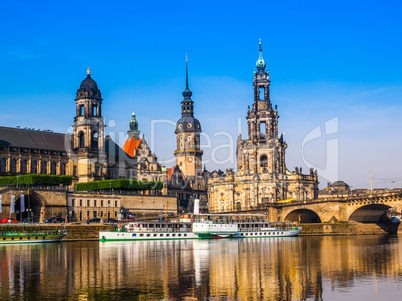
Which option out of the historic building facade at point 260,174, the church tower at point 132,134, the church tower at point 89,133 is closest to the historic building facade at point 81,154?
the church tower at point 89,133

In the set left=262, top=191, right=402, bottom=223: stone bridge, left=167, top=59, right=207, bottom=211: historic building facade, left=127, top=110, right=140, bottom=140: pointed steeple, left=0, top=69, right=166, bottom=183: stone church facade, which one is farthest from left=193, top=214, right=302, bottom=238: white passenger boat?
left=127, top=110, right=140, bottom=140: pointed steeple

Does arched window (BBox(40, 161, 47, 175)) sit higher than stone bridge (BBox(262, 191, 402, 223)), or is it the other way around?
arched window (BBox(40, 161, 47, 175))

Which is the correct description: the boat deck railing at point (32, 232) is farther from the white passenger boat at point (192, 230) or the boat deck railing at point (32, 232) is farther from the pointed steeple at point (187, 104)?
the pointed steeple at point (187, 104)

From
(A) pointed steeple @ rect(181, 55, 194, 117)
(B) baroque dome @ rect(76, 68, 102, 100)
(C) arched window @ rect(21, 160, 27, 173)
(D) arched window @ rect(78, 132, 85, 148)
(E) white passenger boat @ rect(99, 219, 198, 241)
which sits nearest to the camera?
(E) white passenger boat @ rect(99, 219, 198, 241)

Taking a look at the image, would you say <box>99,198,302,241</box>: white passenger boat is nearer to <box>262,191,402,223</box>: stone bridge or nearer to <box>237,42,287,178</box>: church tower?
<box>262,191,402,223</box>: stone bridge

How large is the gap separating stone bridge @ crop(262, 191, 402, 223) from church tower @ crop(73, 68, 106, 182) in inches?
1182

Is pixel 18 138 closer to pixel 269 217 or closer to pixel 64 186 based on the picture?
pixel 64 186

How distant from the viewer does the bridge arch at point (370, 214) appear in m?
94.4

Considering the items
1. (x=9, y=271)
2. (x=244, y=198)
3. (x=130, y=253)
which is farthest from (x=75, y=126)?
(x=9, y=271)

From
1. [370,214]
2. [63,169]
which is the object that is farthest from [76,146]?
[370,214]

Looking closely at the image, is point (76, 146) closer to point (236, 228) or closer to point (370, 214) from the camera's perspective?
point (236, 228)

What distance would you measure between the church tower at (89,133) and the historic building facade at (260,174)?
2830 centimetres

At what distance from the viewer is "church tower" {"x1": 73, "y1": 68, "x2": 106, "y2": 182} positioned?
110812 millimetres

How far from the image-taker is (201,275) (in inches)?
1447
